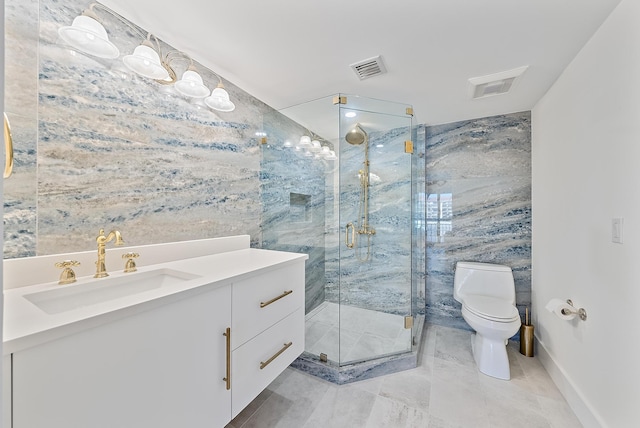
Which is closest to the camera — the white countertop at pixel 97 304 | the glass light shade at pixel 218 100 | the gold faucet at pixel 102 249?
the white countertop at pixel 97 304

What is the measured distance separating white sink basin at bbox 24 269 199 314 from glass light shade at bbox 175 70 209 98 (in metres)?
0.99

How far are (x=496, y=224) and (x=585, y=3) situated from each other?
1.76m

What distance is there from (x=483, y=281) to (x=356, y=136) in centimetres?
180

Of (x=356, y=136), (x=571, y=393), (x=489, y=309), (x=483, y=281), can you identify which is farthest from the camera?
(x=356, y=136)

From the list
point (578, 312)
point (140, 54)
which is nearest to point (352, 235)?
point (578, 312)

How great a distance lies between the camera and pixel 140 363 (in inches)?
31.7

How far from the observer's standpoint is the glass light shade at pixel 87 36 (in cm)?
101

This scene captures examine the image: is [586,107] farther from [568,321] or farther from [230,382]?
[230,382]

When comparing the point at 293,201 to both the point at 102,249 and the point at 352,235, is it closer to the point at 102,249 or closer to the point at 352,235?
the point at 352,235

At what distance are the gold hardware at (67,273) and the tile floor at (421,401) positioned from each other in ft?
3.64

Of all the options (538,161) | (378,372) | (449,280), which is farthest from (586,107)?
(378,372)

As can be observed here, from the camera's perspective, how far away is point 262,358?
126 cm

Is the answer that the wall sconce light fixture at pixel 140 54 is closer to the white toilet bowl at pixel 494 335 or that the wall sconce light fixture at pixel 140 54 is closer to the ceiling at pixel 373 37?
the ceiling at pixel 373 37

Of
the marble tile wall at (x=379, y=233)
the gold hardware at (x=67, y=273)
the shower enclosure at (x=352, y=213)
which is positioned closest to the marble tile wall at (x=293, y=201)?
the shower enclosure at (x=352, y=213)
